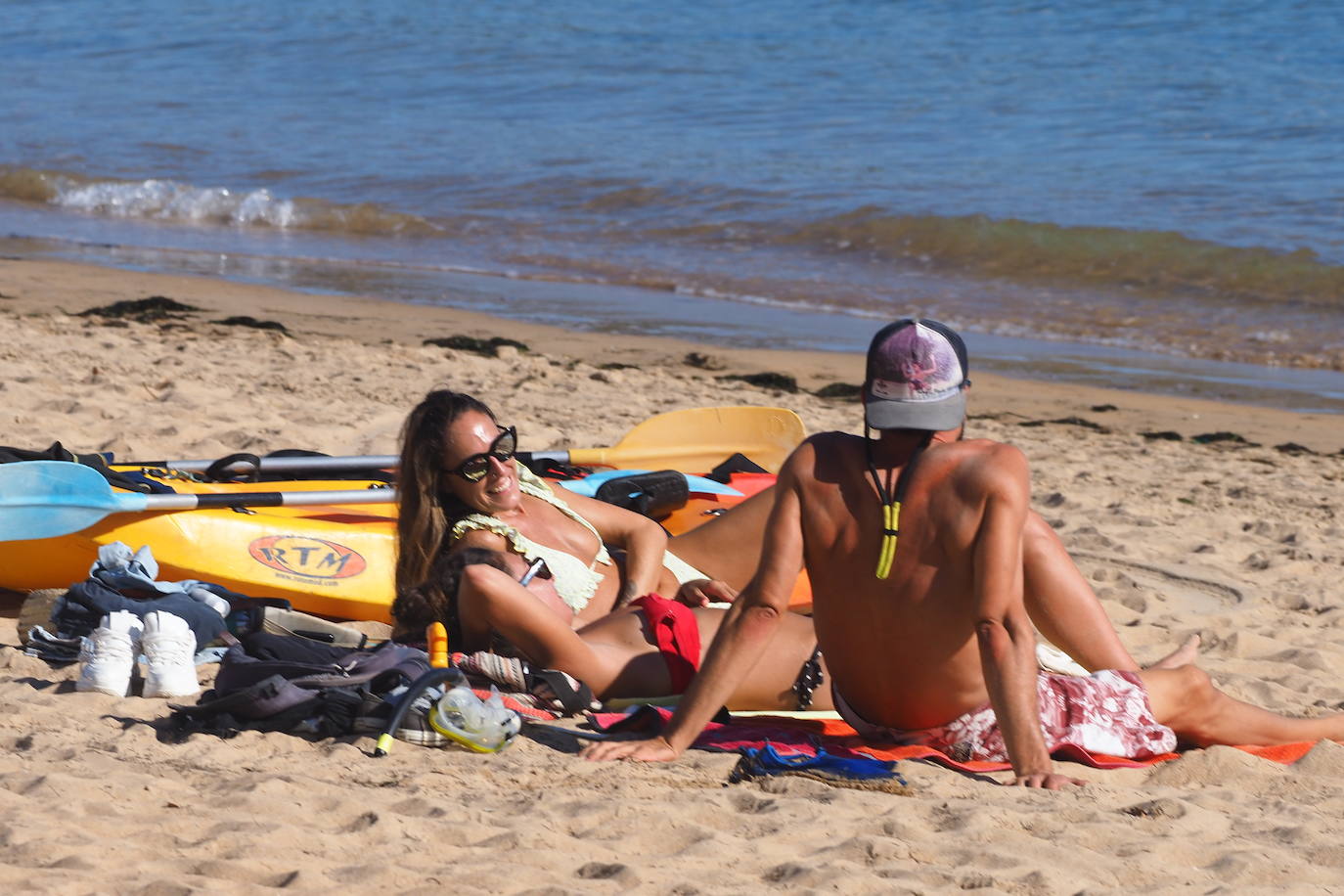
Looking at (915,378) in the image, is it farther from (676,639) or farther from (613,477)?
(613,477)

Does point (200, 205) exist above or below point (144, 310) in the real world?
above

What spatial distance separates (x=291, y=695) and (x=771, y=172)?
42.8ft

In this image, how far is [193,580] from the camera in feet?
14.4

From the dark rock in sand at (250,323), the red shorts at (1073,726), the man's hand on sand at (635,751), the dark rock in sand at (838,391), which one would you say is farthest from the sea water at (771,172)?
the man's hand on sand at (635,751)

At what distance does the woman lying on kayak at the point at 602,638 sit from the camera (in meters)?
3.62

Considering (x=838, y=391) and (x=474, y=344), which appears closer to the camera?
(x=838, y=391)

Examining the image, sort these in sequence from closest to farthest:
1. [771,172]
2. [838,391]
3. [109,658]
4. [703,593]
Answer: [109,658] → [703,593] → [838,391] → [771,172]

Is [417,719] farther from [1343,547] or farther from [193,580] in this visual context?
[1343,547]

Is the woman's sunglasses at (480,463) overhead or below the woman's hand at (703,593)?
overhead

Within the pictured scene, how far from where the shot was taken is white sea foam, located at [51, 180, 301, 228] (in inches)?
601

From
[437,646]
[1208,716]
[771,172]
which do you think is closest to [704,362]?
[437,646]

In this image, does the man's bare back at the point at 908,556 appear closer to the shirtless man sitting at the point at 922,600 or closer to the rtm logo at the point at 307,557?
the shirtless man sitting at the point at 922,600

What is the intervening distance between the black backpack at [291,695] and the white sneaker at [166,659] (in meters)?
0.18

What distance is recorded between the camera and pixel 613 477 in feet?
17.6
